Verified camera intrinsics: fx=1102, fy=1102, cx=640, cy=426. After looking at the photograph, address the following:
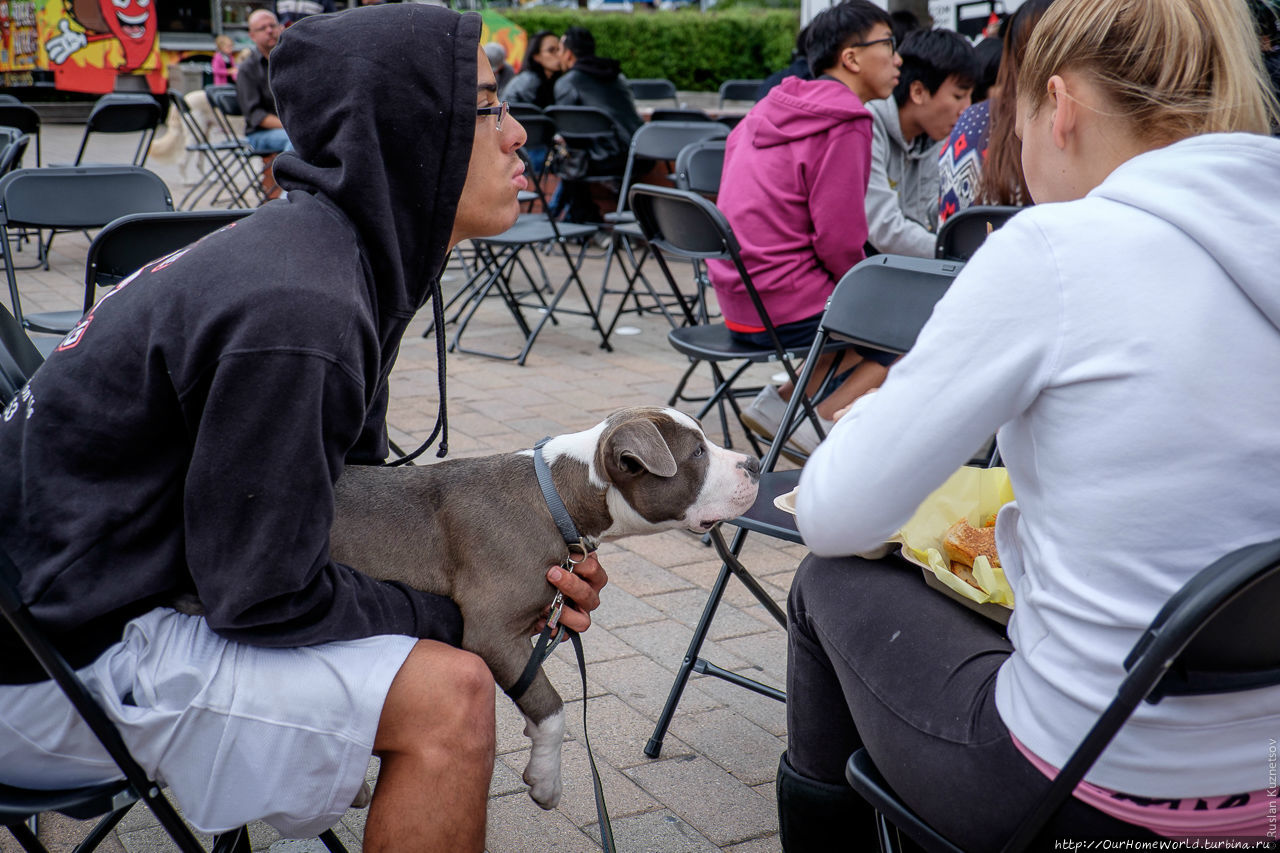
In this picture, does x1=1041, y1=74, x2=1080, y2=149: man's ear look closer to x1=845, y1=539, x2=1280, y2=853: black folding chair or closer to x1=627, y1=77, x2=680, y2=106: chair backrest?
x1=845, y1=539, x2=1280, y2=853: black folding chair

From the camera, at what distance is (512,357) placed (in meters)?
6.48

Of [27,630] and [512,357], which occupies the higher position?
[27,630]

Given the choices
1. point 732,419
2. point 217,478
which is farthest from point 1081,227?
point 732,419

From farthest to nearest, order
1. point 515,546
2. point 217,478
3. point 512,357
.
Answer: point 512,357
point 515,546
point 217,478

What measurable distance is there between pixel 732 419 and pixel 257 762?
4.05 m

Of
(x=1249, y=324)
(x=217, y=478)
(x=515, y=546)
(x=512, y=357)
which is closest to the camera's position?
(x=1249, y=324)

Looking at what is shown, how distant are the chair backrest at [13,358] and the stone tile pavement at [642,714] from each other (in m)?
0.97

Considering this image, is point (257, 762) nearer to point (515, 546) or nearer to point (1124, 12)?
point (515, 546)

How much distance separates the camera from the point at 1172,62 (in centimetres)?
142

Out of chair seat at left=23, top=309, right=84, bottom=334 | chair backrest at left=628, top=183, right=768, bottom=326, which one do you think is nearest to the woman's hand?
chair backrest at left=628, top=183, right=768, bottom=326

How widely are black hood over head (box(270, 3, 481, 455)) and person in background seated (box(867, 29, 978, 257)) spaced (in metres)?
3.17

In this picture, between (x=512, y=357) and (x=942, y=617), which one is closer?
(x=942, y=617)

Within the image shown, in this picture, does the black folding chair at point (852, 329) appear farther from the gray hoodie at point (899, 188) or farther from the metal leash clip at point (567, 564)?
the gray hoodie at point (899, 188)

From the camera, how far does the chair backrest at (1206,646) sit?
1168mm
